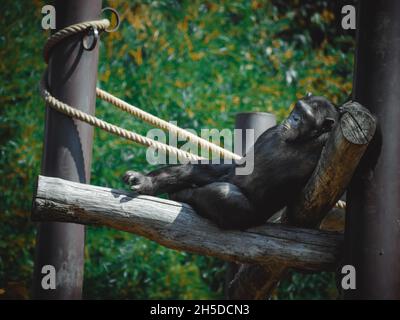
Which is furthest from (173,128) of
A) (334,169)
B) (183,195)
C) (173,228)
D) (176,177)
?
(334,169)

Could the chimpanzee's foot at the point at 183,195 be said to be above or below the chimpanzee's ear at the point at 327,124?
below

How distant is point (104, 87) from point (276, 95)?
1544 millimetres

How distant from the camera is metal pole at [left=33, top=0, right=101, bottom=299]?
8.82 ft

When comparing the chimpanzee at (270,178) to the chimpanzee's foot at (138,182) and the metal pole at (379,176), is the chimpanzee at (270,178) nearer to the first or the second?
the chimpanzee's foot at (138,182)

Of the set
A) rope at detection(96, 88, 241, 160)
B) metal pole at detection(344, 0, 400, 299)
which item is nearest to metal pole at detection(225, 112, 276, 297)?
rope at detection(96, 88, 241, 160)

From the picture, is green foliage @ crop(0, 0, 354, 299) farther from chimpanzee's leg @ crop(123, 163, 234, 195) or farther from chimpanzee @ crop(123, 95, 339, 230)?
chimpanzee @ crop(123, 95, 339, 230)

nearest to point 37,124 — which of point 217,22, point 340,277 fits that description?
point 217,22

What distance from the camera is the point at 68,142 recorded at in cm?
277

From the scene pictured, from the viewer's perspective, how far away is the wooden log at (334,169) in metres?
2.10

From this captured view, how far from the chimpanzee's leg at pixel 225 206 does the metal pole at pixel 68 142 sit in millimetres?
601

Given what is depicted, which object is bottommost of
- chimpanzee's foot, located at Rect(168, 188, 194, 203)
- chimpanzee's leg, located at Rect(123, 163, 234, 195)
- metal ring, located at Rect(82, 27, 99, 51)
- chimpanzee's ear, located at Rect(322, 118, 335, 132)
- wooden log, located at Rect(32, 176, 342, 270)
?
wooden log, located at Rect(32, 176, 342, 270)

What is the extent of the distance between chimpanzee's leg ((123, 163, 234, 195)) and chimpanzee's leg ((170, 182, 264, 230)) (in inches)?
7.0

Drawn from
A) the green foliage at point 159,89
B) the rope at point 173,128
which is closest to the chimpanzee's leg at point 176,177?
the rope at point 173,128

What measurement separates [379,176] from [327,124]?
408mm
